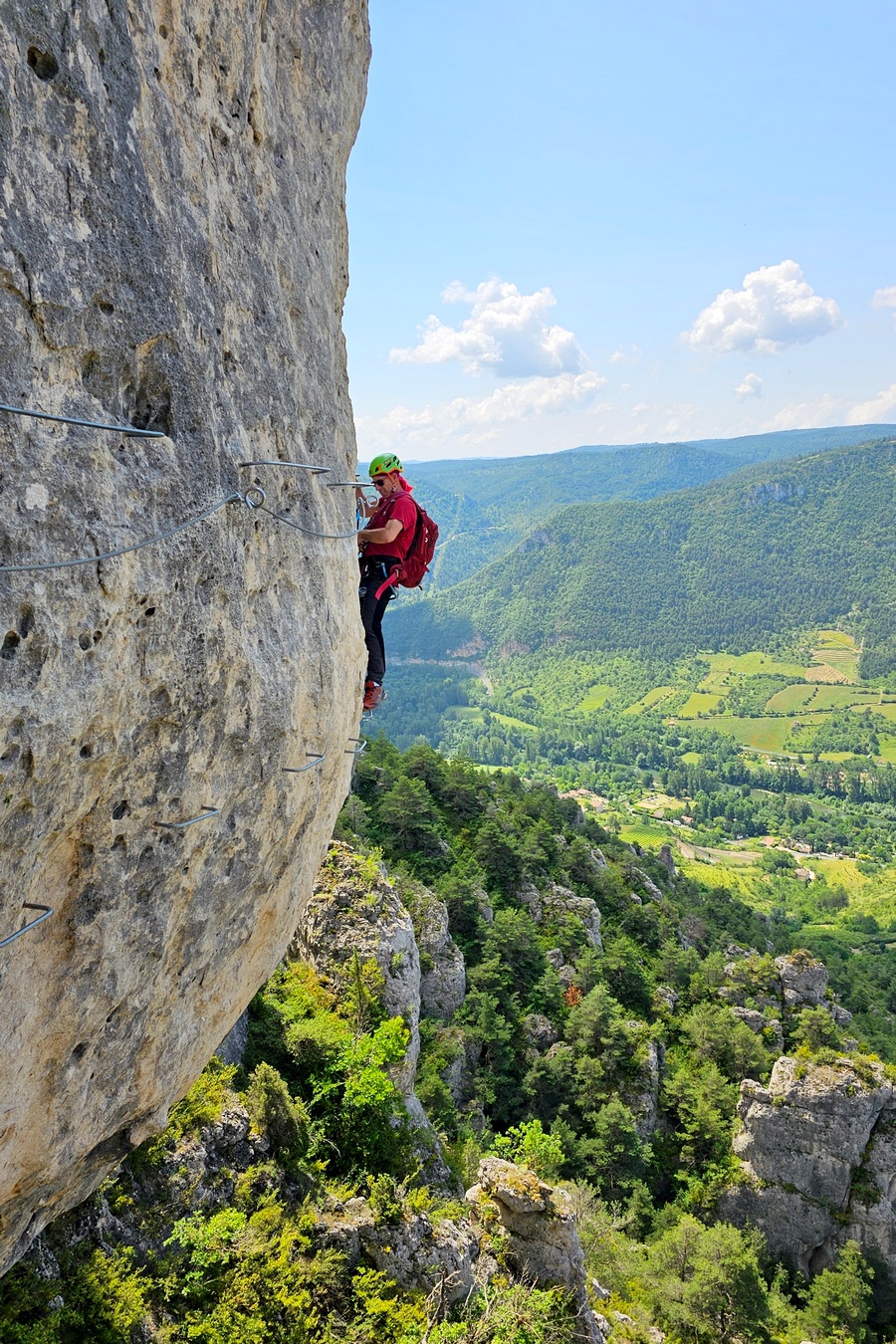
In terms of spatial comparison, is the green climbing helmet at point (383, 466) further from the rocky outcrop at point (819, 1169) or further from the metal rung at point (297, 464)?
the rocky outcrop at point (819, 1169)

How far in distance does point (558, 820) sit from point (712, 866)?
7936cm

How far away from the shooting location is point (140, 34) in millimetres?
4340

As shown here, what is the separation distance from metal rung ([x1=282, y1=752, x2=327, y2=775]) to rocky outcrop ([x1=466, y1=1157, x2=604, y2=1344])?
Answer: 49.9ft

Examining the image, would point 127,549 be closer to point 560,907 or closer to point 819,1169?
point 819,1169

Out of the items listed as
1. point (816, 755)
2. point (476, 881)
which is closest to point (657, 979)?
point (476, 881)

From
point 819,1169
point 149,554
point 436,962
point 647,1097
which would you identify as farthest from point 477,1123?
point 149,554

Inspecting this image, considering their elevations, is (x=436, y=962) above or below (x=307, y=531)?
below

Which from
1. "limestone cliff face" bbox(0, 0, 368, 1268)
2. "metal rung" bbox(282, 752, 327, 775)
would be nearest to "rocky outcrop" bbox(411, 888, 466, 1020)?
"metal rung" bbox(282, 752, 327, 775)

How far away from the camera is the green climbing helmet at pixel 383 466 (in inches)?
304

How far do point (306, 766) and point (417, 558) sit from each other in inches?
119

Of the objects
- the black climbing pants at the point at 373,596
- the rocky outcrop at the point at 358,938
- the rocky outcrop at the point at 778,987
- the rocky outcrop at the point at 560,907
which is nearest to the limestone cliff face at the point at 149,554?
the black climbing pants at the point at 373,596

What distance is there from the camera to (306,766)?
240 inches

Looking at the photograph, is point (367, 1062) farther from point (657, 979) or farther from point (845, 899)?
point (845, 899)

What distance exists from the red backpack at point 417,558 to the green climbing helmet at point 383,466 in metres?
0.43
